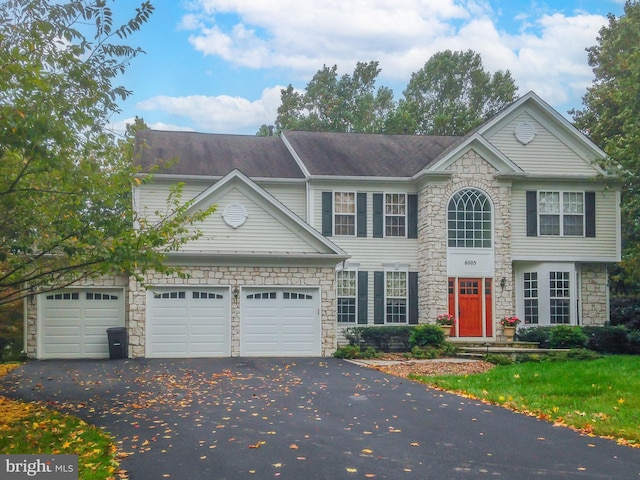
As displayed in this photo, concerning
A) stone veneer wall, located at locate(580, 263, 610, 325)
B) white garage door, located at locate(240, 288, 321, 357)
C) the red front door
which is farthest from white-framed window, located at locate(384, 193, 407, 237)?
stone veneer wall, located at locate(580, 263, 610, 325)

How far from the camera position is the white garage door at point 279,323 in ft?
67.9

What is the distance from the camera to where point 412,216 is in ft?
81.0

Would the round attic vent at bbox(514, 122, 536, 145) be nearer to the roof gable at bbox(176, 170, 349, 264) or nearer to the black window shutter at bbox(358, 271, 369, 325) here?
the black window shutter at bbox(358, 271, 369, 325)

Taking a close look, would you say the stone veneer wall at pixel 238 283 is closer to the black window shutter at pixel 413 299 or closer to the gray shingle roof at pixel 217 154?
the black window shutter at pixel 413 299

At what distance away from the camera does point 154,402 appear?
41.1 ft

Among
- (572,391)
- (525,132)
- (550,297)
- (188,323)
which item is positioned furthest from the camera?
(525,132)

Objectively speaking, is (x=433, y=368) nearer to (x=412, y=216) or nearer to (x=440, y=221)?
(x=440, y=221)

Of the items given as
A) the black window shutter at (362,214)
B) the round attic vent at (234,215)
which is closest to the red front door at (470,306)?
the black window shutter at (362,214)

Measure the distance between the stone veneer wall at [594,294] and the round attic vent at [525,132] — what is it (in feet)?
15.2

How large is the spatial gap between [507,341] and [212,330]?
9120 mm

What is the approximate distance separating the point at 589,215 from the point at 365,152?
7.94 metres

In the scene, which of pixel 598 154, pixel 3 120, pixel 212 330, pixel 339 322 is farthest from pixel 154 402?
pixel 598 154

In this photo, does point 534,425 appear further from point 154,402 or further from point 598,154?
point 598,154


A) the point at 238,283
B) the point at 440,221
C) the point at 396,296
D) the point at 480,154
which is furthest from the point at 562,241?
the point at 238,283
